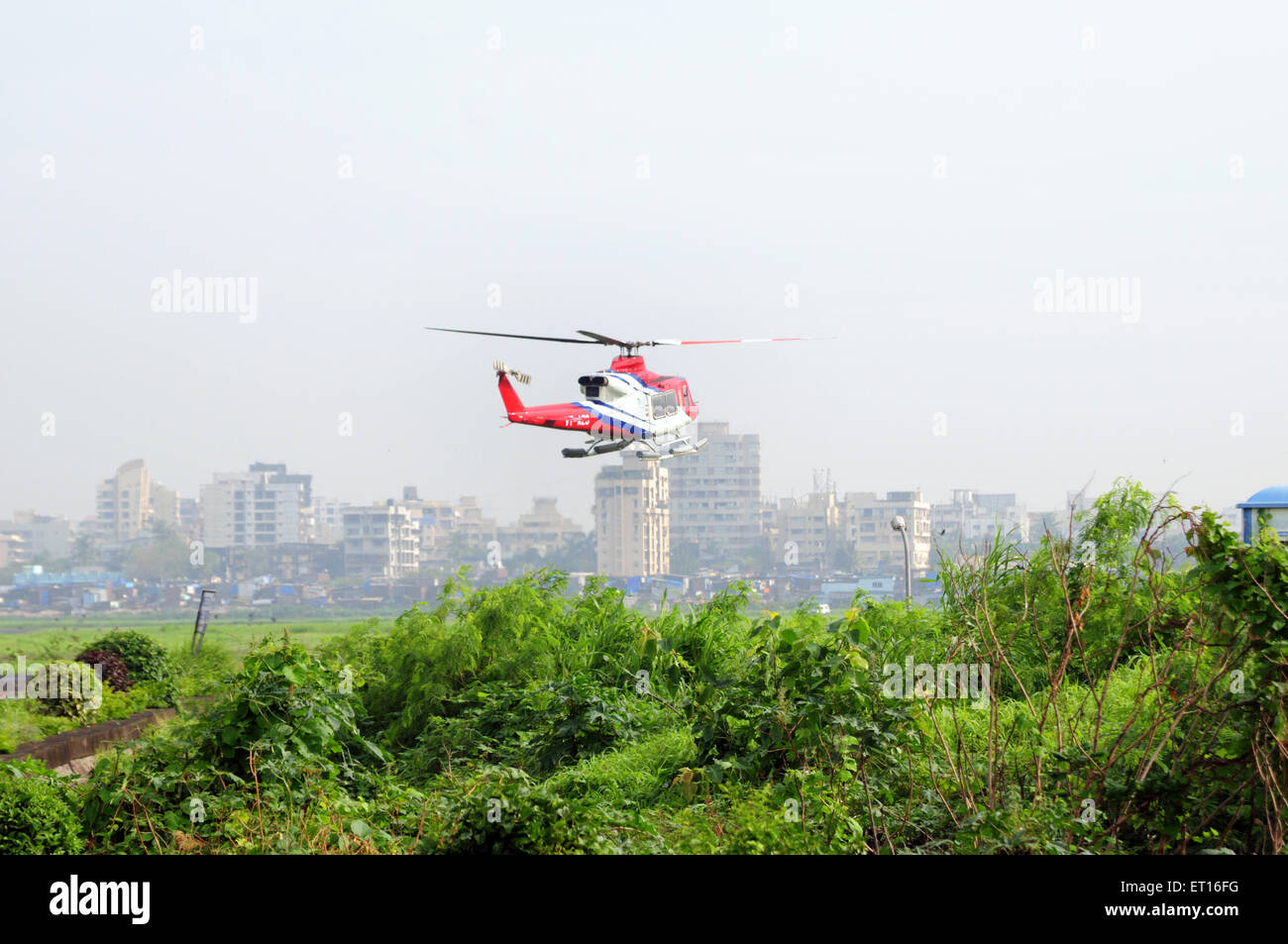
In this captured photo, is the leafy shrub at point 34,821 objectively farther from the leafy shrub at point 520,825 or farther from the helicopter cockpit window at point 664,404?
the helicopter cockpit window at point 664,404

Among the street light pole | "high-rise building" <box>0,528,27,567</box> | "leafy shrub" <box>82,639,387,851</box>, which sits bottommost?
"high-rise building" <box>0,528,27,567</box>

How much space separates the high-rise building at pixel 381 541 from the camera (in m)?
31.5

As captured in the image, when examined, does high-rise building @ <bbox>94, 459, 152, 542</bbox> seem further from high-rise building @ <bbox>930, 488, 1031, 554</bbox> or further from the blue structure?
the blue structure

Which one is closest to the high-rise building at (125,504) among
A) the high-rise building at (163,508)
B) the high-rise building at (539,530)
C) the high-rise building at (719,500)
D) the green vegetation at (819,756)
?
the high-rise building at (163,508)

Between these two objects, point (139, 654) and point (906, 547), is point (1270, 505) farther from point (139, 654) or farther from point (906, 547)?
point (139, 654)

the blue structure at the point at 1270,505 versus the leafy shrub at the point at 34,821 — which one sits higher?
the blue structure at the point at 1270,505

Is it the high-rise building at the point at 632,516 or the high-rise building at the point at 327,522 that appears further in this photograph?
the high-rise building at the point at 327,522

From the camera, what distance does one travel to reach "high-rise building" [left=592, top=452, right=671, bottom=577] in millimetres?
20391

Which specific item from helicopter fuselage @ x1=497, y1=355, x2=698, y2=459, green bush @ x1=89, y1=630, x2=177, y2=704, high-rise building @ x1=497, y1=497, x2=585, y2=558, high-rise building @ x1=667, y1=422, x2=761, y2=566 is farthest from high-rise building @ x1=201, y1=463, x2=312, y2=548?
helicopter fuselage @ x1=497, y1=355, x2=698, y2=459

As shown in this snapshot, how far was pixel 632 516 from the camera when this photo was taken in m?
22.7

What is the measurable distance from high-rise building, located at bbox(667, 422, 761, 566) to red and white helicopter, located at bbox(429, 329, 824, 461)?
31.4 feet

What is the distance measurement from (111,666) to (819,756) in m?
9.56

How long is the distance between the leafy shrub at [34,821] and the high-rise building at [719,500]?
16.7 meters

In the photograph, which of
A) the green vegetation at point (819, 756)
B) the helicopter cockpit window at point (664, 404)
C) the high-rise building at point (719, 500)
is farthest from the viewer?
the high-rise building at point (719, 500)
